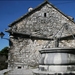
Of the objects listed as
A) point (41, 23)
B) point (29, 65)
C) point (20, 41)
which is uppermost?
point (41, 23)

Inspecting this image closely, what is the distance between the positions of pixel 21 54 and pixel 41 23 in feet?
10.1

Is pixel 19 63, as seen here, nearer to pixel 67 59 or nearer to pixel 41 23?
pixel 41 23

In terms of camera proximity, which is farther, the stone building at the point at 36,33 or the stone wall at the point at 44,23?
the stone wall at the point at 44,23

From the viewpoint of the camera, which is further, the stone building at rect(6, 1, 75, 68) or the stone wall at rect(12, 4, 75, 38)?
the stone wall at rect(12, 4, 75, 38)

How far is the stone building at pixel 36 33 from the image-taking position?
14.6m

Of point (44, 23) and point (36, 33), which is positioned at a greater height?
point (44, 23)

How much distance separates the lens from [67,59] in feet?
16.8

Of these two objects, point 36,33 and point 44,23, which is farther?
→ point 44,23

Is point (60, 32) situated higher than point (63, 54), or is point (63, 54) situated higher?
point (60, 32)

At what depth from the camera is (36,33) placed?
1528cm

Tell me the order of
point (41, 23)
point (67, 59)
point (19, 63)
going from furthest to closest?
point (41, 23)
point (19, 63)
point (67, 59)

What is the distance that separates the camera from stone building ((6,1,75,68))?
48.0ft

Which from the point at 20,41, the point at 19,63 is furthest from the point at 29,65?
the point at 20,41

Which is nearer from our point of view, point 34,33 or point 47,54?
point 47,54
